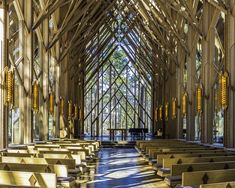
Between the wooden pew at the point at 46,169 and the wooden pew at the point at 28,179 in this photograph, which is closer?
the wooden pew at the point at 28,179

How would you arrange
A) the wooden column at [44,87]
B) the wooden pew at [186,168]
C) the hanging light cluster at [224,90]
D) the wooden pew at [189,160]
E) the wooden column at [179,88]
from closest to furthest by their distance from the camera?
the wooden pew at [186,168] < the wooden pew at [189,160] < the hanging light cluster at [224,90] < the wooden column at [44,87] < the wooden column at [179,88]

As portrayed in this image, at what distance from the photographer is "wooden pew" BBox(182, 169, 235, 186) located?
18.2 feet

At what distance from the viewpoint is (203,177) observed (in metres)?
5.57

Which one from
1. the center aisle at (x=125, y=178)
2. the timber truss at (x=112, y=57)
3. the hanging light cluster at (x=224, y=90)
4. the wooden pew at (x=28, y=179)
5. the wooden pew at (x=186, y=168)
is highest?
the timber truss at (x=112, y=57)

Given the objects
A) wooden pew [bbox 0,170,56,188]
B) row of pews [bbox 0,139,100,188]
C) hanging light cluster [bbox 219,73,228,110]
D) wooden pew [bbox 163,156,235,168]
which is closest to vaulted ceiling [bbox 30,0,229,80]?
hanging light cluster [bbox 219,73,228,110]

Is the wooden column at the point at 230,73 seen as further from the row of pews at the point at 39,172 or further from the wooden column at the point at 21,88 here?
the wooden column at the point at 21,88

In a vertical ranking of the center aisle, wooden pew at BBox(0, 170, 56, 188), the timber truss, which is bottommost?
the center aisle

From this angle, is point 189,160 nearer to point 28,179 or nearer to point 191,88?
point 28,179

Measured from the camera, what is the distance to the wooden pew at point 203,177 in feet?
18.2

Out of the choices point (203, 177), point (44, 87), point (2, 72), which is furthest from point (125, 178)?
point (44, 87)

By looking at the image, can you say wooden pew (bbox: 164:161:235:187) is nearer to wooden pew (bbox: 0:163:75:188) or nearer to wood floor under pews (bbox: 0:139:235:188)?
wood floor under pews (bbox: 0:139:235:188)

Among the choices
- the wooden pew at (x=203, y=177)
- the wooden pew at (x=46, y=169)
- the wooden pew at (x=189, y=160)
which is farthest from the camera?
the wooden pew at (x=189, y=160)

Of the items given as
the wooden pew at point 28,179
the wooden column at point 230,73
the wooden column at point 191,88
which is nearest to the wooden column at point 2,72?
the wooden pew at point 28,179

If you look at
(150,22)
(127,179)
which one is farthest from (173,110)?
(127,179)
